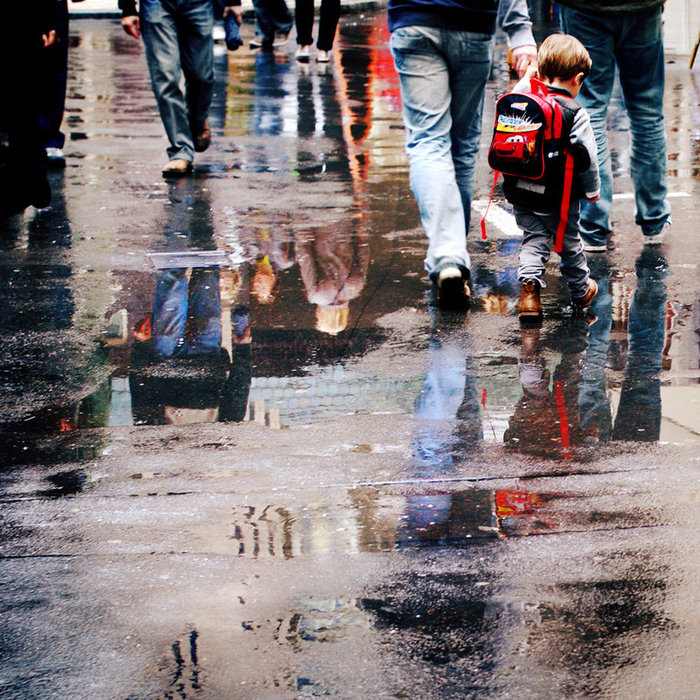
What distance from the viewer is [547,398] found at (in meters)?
4.69

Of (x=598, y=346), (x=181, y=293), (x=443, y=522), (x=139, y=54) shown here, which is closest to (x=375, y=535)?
(x=443, y=522)

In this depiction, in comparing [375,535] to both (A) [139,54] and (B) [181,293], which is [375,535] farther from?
(A) [139,54]

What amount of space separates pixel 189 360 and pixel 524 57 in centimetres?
204

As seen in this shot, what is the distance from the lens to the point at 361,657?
9.84 ft

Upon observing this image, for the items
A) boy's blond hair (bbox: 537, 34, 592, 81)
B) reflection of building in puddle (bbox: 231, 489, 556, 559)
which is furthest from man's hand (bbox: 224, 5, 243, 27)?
reflection of building in puddle (bbox: 231, 489, 556, 559)

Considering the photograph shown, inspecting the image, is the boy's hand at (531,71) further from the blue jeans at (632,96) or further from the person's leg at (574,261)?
the blue jeans at (632,96)

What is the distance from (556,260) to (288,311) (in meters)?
1.54

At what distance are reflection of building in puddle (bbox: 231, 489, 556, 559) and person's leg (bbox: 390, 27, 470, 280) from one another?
83.1 inches

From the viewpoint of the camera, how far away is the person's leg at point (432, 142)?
19.1 feet

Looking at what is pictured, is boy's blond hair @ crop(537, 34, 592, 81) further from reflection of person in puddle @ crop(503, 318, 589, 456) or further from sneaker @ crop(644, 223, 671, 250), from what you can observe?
sneaker @ crop(644, 223, 671, 250)

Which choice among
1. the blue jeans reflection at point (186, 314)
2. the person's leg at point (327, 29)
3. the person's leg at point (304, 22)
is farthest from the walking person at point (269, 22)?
the blue jeans reflection at point (186, 314)

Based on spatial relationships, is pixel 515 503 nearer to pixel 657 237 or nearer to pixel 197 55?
pixel 657 237

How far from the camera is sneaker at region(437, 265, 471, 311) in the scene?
5.73 m

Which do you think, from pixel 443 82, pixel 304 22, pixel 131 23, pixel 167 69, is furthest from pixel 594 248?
pixel 304 22
